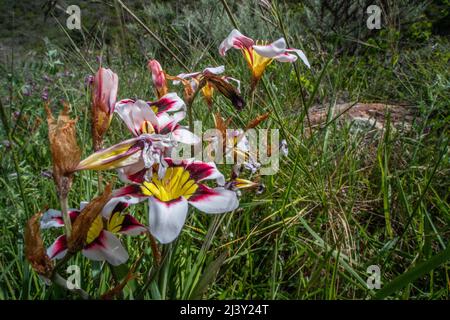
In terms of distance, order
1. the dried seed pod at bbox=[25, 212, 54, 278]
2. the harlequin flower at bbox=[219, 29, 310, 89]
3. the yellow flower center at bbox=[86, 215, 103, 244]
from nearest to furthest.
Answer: the dried seed pod at bbox=[25, 212, 54, 278] → the yellow flower center at bbox=[86, 215, 103, 244] → the harlequin flower at bbox=[219, 29, 310, 89]

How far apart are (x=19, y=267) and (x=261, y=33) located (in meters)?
2.66

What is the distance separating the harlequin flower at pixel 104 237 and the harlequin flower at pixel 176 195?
4 centimetres

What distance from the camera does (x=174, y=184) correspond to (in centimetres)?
58

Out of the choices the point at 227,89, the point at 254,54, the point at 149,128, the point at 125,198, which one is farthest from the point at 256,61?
the point at 125,198

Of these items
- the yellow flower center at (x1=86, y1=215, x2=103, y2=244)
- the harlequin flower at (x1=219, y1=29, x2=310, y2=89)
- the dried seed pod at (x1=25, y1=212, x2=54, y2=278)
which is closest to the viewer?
the dried seed pod at (x1=25, y1=212, x2=54, y2=278)

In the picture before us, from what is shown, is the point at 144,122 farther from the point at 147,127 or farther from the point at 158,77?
the point at 158,77

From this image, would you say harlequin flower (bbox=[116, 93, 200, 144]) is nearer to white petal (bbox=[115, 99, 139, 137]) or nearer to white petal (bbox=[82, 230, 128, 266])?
white petal (bbox=[115, 99, 139, 137])

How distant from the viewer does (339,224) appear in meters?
1.06

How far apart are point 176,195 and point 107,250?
0.11 metres

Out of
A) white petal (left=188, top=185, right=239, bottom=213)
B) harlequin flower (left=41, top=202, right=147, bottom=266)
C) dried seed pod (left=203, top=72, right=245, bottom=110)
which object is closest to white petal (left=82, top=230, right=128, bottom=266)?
harlequin flower (left=41, top=202, right=147, bottom=266)

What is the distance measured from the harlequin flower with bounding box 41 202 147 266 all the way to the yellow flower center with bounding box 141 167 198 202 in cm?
5

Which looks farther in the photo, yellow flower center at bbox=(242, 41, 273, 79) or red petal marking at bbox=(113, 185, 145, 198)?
yellow flower center at bbox=(242, 41, 273, 79)

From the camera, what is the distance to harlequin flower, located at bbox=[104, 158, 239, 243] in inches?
18.3

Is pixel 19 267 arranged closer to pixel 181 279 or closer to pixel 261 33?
pixel 181 279
